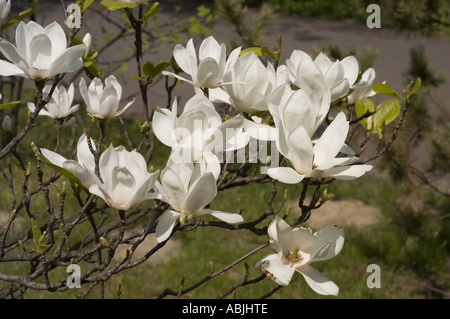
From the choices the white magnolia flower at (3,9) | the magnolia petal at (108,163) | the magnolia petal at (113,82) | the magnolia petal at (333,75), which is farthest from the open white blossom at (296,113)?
the white magnolia flower at (3,9)

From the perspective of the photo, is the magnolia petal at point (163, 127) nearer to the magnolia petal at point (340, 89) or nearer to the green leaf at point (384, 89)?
the magnolia petal at point (340, 89)

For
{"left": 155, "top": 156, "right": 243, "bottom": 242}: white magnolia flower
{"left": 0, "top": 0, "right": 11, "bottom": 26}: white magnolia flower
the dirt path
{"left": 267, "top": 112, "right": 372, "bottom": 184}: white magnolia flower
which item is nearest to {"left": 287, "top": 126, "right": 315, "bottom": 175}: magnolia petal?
{"left": 267, "top": 112, "right": 372, "bottom": 184}: white magnolia flower

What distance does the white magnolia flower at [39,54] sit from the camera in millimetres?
961

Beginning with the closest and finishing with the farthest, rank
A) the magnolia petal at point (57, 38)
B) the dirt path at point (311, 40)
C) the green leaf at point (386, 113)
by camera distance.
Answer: the magnolia petal at point (57, 38), the green leaf at point (386, 113), the dirt path at point (311, 40)

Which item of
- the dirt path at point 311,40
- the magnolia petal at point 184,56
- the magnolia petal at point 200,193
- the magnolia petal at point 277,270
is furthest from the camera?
the dirt path at point 311,40

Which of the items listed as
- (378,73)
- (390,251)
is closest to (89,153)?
(390,251)

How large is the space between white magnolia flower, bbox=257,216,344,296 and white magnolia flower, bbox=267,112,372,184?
0.09 m

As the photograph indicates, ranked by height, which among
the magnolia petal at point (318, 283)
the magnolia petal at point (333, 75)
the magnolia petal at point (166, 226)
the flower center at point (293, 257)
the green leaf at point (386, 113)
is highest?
the magnolia petal at point (333, 75)

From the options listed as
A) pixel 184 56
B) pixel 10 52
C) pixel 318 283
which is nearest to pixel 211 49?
pixel 184 56

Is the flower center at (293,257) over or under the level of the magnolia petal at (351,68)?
under

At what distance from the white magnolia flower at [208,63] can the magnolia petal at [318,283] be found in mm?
338

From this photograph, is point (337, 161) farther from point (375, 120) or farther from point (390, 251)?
point (390, 251)

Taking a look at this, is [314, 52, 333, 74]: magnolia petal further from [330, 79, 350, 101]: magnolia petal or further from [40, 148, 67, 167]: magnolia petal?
[40, 148, 67, 167]: magnolia petal

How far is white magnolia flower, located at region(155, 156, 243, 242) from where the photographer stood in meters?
0.82
